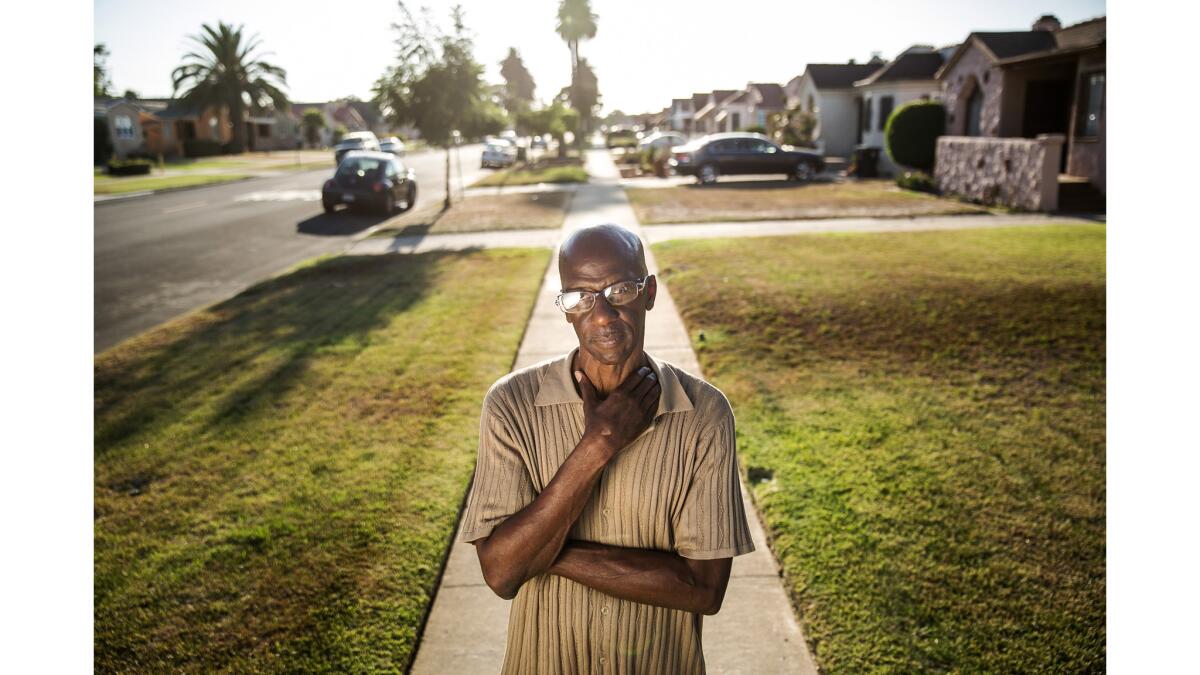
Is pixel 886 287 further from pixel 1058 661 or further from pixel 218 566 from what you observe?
pixel 218 566

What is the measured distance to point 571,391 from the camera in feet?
5.86

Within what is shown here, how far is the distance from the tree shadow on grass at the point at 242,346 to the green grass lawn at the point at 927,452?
3816mm

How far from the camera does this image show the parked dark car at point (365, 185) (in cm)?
2052

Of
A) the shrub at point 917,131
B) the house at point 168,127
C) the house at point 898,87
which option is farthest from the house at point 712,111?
the shrub at point 917,131

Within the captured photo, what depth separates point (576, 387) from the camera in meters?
1.82

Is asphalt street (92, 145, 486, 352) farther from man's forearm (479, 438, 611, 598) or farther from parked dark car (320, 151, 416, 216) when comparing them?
man's forearm (479, 438, 611, 598)

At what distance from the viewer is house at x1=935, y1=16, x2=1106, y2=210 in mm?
17344

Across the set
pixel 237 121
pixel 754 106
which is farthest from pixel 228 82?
pixel 754 106

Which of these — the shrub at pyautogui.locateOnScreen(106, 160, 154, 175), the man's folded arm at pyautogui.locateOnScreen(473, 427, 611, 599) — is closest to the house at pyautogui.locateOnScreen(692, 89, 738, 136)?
the shrub at pyautogui.locateOnScreen(106, 160, 154, 175)

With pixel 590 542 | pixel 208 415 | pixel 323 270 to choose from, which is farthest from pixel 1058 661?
pixel 323 270

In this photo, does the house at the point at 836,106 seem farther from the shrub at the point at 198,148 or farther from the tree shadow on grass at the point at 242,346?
the shrub at the point at 198,148

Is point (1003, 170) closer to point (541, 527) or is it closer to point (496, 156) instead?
point (541, 527)

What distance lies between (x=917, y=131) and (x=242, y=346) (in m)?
22.8

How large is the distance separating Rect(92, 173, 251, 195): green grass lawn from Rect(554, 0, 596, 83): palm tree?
4244 centimetres
